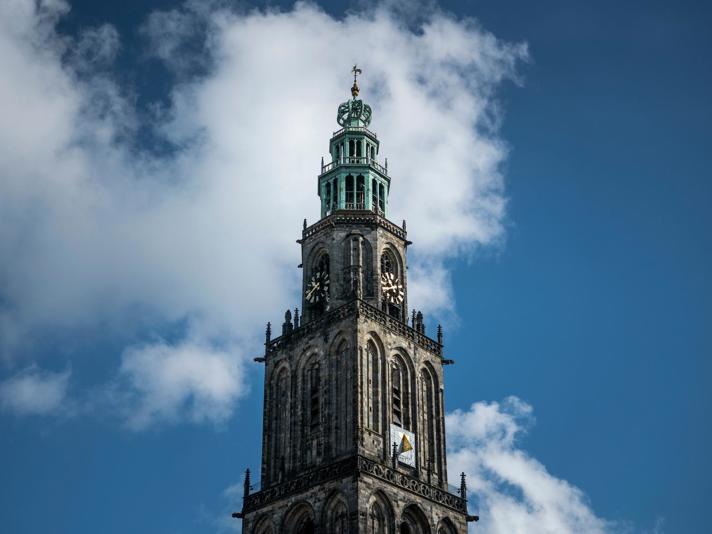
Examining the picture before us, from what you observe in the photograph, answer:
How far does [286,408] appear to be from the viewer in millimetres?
86125

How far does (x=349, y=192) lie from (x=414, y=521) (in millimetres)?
29050

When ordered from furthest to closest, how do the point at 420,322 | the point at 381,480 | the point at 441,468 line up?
the point at 420,322 → the point at 441,468 → the point at 381,480

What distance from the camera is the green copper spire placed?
94.3m

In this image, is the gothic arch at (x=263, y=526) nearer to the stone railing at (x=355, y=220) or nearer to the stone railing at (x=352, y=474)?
the stone railing at (x=352, y=474)

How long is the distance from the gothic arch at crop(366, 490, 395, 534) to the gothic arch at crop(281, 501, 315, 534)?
Result: 4956mm

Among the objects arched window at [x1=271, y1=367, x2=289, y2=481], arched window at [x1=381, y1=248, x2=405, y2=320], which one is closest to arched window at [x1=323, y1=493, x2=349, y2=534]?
arched window at [x1=271, y1=367, x2=289, y2=481]

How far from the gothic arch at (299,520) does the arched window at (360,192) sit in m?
26.3

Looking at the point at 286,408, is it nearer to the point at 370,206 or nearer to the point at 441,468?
the point at 441,468

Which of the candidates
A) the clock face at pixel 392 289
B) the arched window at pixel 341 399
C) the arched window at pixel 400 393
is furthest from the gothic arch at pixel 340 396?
the clock face at pixel 392 289

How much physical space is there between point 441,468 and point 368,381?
9.05 metres

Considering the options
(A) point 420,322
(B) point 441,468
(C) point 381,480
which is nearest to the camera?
(C) point 381,480

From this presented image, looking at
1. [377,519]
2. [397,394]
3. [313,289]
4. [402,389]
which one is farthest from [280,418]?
[377,519]

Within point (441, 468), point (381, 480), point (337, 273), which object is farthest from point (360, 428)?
point (337, 273)

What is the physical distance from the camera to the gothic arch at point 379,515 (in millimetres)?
76125
